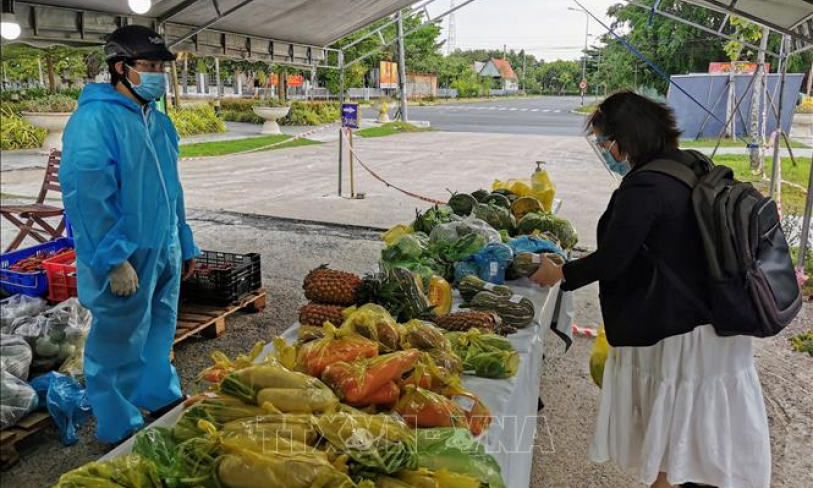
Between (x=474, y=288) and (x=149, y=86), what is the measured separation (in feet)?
6.19

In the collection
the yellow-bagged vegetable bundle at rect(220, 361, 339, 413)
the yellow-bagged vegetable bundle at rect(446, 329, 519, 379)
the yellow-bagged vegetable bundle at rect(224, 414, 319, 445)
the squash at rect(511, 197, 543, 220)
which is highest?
the squash at rect(511, 197, 543, 220)

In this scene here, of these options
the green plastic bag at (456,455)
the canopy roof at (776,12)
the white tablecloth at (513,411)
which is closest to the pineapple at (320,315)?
the white tablecloth at (513,411)

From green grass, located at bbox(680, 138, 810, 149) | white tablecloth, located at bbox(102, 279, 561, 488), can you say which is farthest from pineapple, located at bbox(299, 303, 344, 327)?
green grass, located at bbox(680, 138, 810, 149)

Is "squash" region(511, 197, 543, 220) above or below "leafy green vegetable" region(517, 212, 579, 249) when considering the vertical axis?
above

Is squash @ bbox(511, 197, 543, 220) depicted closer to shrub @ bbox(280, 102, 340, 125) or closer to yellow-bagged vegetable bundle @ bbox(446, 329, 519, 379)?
yellow-bagged vegetable bundle @ bbox(446, 329, 519, 379)

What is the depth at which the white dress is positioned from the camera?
89.9 inches

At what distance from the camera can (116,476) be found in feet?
4.62

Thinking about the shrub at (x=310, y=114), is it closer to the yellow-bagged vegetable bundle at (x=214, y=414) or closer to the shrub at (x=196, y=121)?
the shrub at (x=196, y=121)

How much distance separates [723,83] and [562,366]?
12927mm

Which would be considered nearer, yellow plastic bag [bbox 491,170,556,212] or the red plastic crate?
the red plastic crate

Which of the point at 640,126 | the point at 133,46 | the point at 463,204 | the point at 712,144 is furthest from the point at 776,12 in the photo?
the point at 712,144

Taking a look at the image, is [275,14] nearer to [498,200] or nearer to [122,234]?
[498,200]

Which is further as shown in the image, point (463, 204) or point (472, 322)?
point (463, 204)

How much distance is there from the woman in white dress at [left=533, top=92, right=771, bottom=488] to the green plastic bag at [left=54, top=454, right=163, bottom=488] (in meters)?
1.63
